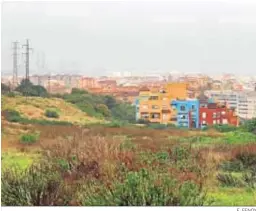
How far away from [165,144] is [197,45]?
1.93ft

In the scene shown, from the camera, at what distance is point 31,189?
8.24 meters

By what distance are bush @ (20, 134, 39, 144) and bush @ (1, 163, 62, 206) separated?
202mm

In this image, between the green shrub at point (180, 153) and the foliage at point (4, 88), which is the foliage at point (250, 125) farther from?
the foliage at point (4, 88)

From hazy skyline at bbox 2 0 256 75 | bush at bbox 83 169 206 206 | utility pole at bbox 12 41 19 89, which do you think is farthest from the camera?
utility pole at bbox 12 41 19 89

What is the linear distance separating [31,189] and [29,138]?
32 centimetres

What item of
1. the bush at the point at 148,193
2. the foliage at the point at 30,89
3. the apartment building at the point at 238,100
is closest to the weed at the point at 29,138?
the foliage at the point at 30,89

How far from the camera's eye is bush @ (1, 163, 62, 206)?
823cm

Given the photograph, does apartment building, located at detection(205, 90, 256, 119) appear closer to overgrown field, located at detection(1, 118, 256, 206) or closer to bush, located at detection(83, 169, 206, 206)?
overgrown field, located at detection(1, 118, 256, 206)

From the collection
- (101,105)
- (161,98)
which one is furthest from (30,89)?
(161,98)

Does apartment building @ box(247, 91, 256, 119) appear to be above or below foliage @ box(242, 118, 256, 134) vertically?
above

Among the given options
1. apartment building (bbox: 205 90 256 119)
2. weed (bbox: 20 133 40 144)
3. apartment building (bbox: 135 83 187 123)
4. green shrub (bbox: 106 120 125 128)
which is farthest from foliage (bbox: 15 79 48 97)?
apartment building (bbox: 205 90 256 119)

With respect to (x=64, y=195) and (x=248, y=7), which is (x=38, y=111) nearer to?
(x=64, y=195)

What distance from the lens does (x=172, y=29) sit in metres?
8.25

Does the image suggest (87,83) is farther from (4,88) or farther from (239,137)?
(239,137)
